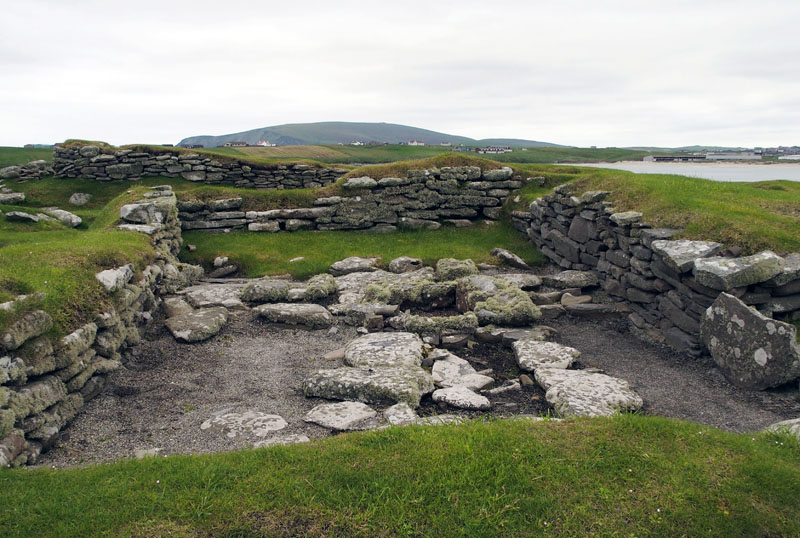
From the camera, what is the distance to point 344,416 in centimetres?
828

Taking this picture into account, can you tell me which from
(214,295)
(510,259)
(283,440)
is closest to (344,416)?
(283,440)

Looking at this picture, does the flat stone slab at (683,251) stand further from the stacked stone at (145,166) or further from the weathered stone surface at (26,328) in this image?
the stacked stone at (145,166)

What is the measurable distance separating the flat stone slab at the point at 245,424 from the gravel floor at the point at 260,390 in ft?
0.47

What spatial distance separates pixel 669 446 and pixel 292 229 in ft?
63.8

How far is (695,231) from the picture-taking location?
12.8m

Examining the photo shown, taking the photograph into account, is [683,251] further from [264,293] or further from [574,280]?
[264,293]

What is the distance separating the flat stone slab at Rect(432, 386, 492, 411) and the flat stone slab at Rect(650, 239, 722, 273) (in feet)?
20.2

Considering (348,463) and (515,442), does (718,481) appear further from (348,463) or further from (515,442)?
(348,463)

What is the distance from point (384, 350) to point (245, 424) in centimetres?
390

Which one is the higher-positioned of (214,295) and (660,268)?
(660,268)

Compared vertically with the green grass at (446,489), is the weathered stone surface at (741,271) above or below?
above

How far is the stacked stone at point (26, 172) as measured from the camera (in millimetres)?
28594

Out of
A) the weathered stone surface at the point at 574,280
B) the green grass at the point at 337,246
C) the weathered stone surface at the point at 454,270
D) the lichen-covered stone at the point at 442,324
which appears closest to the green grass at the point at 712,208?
the weathered stone surface at the point at 574,280

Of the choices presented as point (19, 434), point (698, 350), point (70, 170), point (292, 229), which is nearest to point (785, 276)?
point (698, 350)
